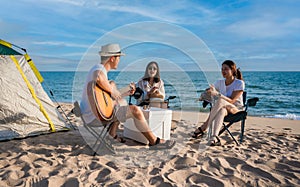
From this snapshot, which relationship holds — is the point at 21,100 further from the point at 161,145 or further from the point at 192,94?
the point at 192,94

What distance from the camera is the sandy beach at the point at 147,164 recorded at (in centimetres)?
208

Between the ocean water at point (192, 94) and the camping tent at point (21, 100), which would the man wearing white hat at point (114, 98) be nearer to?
the ocean water at point (192, 94)

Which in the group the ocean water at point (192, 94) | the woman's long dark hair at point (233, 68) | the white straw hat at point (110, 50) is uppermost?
the white straw hat at point (110, 50)

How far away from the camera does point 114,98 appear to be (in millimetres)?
2898

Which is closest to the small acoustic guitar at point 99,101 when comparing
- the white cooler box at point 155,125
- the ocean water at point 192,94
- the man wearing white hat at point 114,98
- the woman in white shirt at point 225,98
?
the man wearing white hat at point 114,98

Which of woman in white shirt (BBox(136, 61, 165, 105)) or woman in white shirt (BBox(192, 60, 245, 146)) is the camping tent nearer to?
woman in white shirt (BBox(136, 61, 165, 105))

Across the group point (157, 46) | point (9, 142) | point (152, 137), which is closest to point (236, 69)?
point (157, 46)

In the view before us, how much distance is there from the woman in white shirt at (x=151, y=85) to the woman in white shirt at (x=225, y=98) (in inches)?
31.7

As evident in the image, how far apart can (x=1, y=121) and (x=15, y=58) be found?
31.2 inches

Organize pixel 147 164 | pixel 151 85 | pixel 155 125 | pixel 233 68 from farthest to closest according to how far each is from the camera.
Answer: pixel 151 85 < pixel 233 68 < pixel 155 125 < pixel 147 164

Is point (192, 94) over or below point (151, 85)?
below

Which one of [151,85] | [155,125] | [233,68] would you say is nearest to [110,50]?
[155,125]

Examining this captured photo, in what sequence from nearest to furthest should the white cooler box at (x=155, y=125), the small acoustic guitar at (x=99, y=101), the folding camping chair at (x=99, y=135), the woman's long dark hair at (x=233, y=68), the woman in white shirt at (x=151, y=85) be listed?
the small acoustic guitar at (x=99, y=101) → the folding camping chair at (x=99, y=135) → the white cooler box at (x=155, y=125) → the woman's long dark hair at (x=233, y=68) → the woman in white shirt at (x=151, y=85)

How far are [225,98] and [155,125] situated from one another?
0.90 metres
